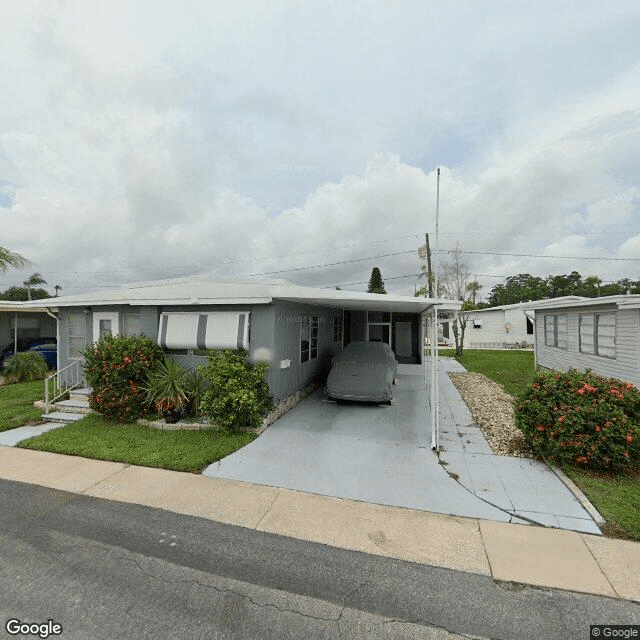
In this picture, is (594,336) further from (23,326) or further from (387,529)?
(23,326)

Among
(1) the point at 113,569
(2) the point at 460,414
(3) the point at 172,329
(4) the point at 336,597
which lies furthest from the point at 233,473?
(2) the point at 460,414

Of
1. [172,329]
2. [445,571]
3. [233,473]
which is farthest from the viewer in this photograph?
[172,329]

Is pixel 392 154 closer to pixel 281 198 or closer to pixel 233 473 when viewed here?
pixel 281 198

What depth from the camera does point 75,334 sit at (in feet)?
31.8

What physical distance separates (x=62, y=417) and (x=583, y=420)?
407 inches

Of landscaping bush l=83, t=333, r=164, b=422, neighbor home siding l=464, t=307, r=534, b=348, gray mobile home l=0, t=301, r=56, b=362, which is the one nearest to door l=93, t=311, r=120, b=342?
landscaping bush l=83, t=333, r=164, b=422

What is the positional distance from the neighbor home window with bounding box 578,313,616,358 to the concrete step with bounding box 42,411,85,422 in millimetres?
14146

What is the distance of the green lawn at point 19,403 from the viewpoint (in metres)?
7.73

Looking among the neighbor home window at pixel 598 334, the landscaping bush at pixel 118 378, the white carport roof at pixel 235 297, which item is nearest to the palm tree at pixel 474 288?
the neighbor home window at pixel 598 334

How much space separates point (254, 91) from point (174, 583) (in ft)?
37.3

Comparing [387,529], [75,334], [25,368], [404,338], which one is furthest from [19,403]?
[404,338]

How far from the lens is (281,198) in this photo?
55.0 ft

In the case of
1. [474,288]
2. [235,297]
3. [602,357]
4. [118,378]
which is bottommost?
[118,378]

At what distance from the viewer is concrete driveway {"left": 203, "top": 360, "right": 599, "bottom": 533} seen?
4301 mm
